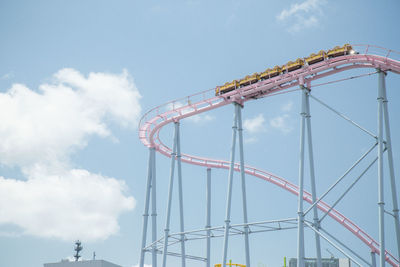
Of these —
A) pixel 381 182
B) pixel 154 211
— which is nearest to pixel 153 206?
pixel 154 211

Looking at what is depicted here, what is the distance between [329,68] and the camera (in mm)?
24156

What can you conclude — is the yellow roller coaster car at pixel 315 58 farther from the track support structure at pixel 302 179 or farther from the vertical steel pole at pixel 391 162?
the vertical steel pole at pixel 391 162

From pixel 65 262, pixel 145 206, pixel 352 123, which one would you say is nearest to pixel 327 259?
pixel 65 262

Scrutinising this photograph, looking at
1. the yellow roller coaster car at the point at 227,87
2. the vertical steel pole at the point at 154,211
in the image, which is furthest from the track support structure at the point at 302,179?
the vertical steel pole at the point at 154,211

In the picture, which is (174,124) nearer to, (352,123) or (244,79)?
(244,79)

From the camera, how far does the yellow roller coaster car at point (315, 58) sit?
80.1ft

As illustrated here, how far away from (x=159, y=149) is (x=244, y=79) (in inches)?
346

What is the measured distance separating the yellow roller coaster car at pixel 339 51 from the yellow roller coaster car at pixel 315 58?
1.08ft

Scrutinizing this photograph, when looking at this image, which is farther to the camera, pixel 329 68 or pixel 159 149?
pixel 159 149

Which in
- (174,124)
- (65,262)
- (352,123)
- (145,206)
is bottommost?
(65,262)

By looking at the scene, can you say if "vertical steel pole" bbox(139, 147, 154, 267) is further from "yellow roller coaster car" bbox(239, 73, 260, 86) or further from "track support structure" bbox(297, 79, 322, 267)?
"track support structure" bbox(297, 79, 322, 267)

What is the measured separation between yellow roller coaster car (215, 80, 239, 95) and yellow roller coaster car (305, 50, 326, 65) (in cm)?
410

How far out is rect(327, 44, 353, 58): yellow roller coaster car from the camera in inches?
926

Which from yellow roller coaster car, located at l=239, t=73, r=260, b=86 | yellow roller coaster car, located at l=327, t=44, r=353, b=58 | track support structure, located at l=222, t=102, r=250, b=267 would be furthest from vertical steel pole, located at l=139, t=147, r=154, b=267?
yellow roller coaster car, located at l=327, t=44, r=353, b=58
